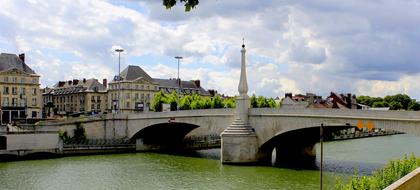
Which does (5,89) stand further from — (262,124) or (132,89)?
(262,124)

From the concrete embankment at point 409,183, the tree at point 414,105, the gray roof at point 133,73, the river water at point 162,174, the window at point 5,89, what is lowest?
the river water at point 162,174

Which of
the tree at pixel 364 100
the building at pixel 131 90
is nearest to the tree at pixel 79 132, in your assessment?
the building at pixel 131 90

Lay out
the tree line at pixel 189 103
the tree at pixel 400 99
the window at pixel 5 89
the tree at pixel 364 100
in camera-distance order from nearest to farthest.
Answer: the window at pixel 5 89 → the tree line at pixel 189 103 → the tree at pixel 400 99 → the tree at pixel 364 100

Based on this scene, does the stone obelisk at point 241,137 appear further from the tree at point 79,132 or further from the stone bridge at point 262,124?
the tree at point 79,132

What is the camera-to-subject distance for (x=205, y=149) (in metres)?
69.6

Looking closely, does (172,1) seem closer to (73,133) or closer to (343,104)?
(73,133)

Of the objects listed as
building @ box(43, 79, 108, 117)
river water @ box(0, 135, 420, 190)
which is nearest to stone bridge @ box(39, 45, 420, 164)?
river water @ box(0, 135, 420, 190)

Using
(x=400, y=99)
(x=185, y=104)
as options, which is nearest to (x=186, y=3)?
(x=185, y=104)

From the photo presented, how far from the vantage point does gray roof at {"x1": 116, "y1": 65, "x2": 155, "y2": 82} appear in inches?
4297

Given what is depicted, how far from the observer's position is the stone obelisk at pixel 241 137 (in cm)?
4869

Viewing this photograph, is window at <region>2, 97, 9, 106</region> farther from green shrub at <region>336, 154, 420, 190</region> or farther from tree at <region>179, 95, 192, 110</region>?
green shrub at <region>336, 154, 420, 190</region>

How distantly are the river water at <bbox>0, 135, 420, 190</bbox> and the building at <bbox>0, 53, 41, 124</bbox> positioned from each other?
33.9m

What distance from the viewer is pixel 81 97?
115812mm

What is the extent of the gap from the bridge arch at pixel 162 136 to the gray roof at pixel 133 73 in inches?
1540
